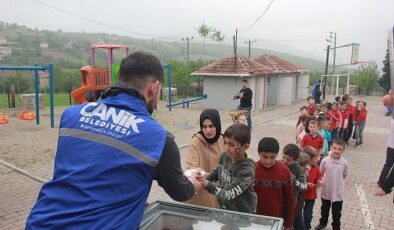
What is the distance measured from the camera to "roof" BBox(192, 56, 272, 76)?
1852cm

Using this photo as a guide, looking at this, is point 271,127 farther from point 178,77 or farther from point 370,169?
point 178,77

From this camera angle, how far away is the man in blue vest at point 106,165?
1.54 meters

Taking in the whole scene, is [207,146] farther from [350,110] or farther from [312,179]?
[350,110]

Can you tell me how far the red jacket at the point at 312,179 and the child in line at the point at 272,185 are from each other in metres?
1.11

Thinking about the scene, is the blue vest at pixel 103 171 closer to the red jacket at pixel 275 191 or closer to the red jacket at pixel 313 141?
the red jacket at pixel 275 191

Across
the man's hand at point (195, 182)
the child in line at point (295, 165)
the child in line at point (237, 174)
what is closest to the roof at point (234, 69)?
the child in line at point (295, 165)

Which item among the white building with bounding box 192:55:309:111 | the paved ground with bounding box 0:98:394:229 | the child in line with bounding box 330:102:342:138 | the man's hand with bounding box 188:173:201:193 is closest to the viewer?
the man's hand with bounding box 188:173:201:193

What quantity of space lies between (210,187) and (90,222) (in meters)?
1.12

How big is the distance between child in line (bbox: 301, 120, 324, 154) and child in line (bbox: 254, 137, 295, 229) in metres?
2.85

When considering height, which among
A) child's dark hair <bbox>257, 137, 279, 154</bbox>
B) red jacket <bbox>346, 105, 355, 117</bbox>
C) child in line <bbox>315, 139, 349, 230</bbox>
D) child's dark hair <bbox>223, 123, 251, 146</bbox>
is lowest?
child in line <bbox>315, 139, 349, 230</bbox>

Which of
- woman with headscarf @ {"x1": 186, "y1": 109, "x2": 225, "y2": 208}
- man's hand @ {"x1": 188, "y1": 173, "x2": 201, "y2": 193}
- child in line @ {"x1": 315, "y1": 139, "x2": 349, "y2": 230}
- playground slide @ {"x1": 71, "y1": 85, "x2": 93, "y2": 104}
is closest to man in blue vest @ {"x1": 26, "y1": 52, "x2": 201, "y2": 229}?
man's hand @ {"x1": 188, "y1": 173, "x2": 201, "y2": 193}

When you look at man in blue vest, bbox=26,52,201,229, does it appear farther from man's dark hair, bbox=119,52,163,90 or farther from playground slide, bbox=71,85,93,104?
playground slide, bbox=71,85,93,104

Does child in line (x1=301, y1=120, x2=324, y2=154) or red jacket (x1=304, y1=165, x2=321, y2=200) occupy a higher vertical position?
child in line (x1=301, y1=120, x2=324, y2=154)

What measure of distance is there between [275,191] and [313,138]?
3021mm
